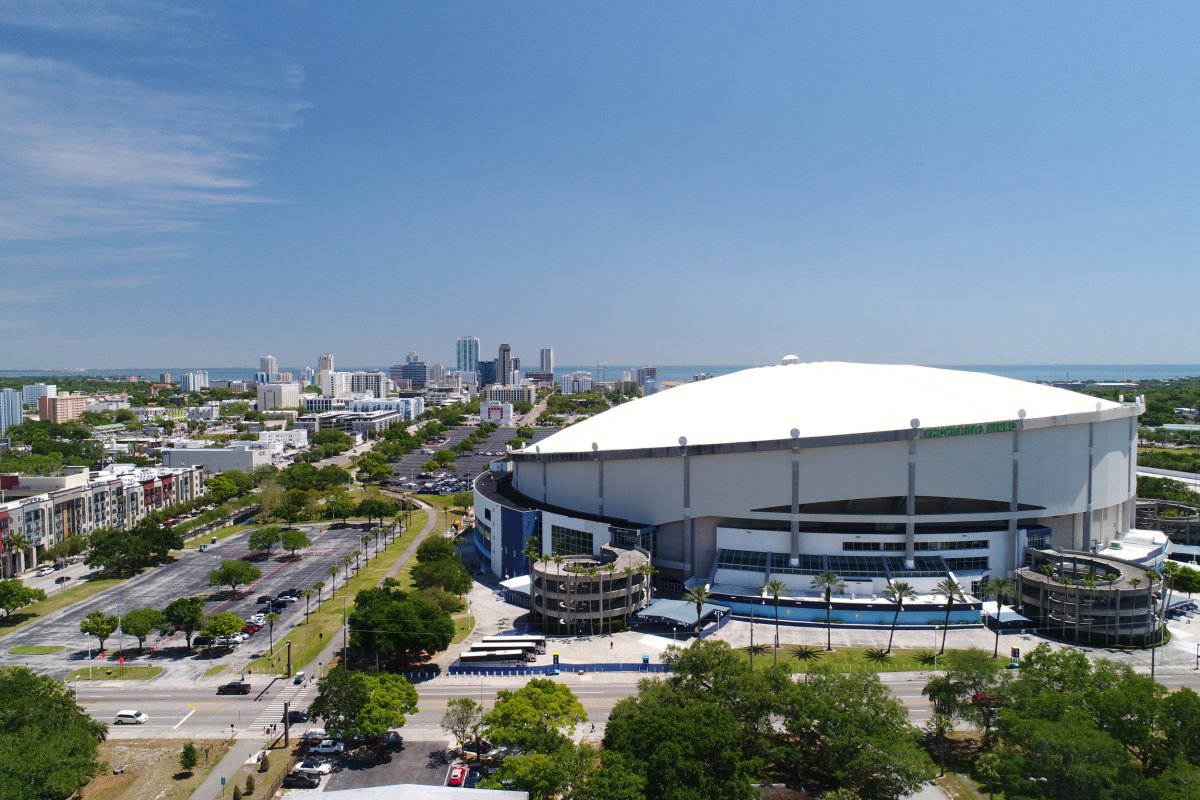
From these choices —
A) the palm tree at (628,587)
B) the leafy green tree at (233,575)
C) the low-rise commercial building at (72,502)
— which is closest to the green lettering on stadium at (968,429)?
the palm tree at (628,587)

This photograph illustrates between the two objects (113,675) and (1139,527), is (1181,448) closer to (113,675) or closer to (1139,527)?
(1139,527)

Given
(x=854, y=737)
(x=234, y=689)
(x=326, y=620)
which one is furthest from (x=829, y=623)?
(x=234, y=689)

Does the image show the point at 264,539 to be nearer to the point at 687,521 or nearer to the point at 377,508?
the point at 377,508

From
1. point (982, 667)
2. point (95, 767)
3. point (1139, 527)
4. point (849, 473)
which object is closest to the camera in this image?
point (95, 767)

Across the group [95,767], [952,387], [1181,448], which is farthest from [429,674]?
[1181,448]

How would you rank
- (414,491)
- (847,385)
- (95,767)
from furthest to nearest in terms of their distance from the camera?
(414,491) → (847,385) → (95,767)

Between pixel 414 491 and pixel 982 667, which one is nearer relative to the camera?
pixel 982 667

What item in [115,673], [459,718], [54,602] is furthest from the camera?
[54,602]
